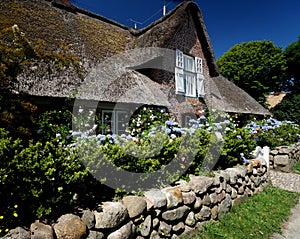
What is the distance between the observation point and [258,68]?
23.3 meters

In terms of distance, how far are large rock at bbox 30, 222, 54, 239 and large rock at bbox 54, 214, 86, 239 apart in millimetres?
74

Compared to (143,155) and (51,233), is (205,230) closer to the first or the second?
(143,155)

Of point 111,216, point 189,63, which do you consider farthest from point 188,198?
point 189,63

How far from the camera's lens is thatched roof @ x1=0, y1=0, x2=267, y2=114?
571cm

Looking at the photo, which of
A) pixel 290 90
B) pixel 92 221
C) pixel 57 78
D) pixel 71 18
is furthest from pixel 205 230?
pixel 290 90

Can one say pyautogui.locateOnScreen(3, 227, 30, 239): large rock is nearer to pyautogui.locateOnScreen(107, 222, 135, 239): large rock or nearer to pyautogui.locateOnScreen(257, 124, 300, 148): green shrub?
pyautogui.locateOnScreen(107, 222, 135, 239): large rock

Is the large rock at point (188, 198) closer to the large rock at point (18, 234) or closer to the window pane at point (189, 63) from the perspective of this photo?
the large rock at point (18, 234)

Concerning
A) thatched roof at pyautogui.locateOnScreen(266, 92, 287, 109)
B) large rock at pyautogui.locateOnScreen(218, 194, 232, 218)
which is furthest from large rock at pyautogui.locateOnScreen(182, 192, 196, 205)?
thatched roof at pyautogui.locateOnScreen(266, 92, 287, 109)

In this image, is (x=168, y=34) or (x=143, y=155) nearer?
(x=143, y=155)

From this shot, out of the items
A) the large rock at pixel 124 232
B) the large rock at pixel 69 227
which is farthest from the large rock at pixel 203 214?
the large rock at pixel 69 227

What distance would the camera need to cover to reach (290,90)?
74.9 ft

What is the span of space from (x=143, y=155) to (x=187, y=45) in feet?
24.4

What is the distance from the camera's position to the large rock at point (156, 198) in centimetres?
292

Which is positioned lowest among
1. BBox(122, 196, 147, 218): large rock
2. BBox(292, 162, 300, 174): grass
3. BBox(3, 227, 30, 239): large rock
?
BBox(292, 162, 300, 174): grass
